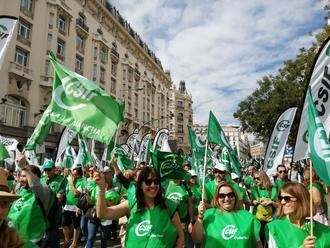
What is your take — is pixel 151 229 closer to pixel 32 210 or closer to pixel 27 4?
pixel 32 210

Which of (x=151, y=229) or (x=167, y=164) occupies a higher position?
(x=167, y=164)

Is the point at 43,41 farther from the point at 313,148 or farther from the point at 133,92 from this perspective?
the point at 313,148

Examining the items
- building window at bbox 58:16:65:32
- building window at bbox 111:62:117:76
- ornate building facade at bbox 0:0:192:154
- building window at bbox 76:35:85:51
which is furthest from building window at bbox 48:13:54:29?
building window at bbox 111:62:117:76

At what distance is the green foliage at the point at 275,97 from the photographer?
74.2ft

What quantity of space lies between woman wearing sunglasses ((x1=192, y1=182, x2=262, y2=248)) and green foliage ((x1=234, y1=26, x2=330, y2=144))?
19.1 meters

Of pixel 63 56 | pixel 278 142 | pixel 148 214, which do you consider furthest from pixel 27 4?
pixel 148 214

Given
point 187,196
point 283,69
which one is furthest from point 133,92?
point 187,196

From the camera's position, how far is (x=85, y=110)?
434cm

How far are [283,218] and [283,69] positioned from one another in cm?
2311

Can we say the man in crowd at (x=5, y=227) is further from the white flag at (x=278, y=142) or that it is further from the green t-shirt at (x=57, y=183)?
the white flag at (x=278, y=142)

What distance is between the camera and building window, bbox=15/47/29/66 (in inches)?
957

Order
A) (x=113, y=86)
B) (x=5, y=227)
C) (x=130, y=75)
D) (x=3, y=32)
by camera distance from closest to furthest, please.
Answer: (x=5, y=227) < (x=3, y=32) < (x=113, y=86) < (x=130, y=75)

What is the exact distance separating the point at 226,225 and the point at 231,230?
0.21 ft

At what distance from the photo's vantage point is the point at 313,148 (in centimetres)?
287
